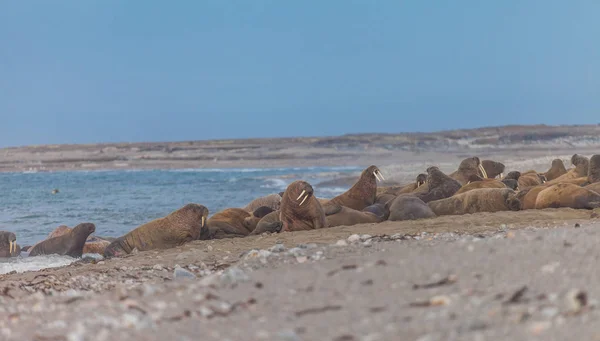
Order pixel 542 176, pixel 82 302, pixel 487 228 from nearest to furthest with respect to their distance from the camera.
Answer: pixel 82 302 < pixel 487 228 < pixel 542 176

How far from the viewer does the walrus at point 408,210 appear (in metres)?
10.8

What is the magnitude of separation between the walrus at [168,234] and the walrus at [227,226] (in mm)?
164

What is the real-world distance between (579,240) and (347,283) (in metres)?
1.91

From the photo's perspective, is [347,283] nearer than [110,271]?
Yes

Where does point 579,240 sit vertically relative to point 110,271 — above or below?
above

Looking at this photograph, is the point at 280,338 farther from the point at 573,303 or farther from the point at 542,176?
the point at 542,176

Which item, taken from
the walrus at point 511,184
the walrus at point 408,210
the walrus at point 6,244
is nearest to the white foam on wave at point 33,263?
the walrus at point 6,244

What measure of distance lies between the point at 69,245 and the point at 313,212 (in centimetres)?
398

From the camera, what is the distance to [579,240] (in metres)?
5.09

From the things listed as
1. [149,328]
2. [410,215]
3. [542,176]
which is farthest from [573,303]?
[542,176]

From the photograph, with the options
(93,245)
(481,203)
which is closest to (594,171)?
(481,203)

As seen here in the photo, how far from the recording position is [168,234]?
10.5 m

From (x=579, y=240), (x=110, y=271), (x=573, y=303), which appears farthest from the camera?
(x=110, y=271)

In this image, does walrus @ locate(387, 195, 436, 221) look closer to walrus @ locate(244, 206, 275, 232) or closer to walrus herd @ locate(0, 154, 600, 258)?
walrus herd @ locate(0, 154, 600, 258)
